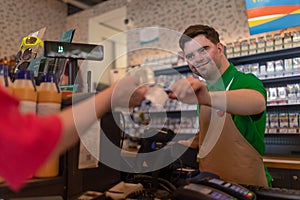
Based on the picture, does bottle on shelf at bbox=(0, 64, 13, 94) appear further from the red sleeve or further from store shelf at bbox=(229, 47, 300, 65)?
store shelf at bbox=(229, 47, 300, 65)

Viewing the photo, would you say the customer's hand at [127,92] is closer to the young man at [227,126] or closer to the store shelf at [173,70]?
the young man at [227,126]

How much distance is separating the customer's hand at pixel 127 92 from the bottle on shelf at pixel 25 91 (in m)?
0.32

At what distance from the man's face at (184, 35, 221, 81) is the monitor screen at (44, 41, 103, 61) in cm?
45

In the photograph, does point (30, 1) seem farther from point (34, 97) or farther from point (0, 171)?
point (0, 171)

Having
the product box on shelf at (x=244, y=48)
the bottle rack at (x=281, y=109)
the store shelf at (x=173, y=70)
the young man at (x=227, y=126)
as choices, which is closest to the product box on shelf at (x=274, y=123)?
the bottle rack at (x=281, y=109)

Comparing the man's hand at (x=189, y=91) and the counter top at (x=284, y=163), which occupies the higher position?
the man's hand at (x=189, y=91)

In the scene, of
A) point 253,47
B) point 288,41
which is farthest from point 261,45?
point 288,41

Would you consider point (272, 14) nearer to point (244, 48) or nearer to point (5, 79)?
point (244, 48)

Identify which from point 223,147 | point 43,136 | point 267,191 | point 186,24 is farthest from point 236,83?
point 186,24

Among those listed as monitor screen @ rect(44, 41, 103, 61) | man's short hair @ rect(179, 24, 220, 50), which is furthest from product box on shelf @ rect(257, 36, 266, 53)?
monitor screen @ rect(44, 41, 103, 61)

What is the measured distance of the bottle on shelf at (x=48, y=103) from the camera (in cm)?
80

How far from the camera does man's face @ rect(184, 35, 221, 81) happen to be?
1301 millimetres

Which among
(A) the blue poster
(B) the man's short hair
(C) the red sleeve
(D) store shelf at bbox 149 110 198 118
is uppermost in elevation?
(A) the blue poster

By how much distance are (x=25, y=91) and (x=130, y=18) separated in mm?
4879
